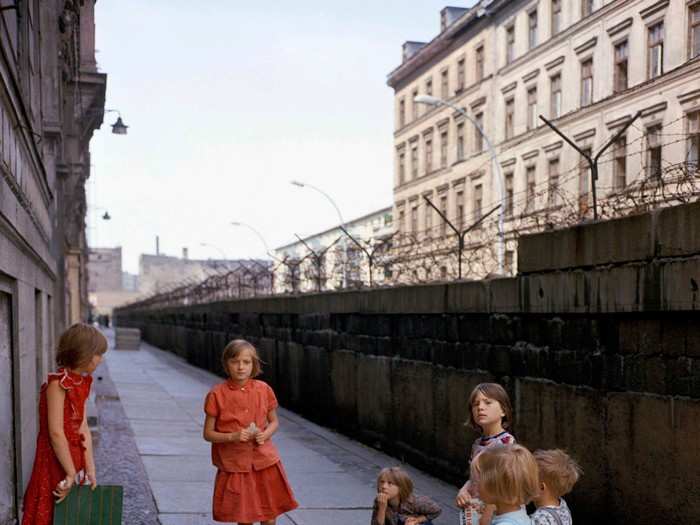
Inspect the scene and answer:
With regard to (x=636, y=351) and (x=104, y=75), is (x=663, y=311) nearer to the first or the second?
(x=636, y=351)

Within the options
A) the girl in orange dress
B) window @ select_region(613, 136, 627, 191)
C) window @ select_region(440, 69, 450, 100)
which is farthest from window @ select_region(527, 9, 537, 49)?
the girl in orange dress

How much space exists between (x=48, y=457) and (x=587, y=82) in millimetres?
36130

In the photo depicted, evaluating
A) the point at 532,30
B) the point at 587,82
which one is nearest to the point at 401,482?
the point at 587,82

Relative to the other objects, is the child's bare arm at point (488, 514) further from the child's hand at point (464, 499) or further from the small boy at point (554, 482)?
the small boy at point (554, 482)

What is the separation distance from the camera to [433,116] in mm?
55750

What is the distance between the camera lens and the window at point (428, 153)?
56.2 m

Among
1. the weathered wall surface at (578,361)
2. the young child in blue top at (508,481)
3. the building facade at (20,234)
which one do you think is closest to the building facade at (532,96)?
the weathered wall surface at (578,361)

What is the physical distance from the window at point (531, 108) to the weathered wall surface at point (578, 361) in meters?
32.1

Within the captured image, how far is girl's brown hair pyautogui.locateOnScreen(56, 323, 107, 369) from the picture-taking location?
495 cm

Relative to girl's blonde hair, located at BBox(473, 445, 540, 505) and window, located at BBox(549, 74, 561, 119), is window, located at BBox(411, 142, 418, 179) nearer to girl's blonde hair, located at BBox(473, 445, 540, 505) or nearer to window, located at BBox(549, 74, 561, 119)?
window, located at BBox(549, 74, 561, 119)

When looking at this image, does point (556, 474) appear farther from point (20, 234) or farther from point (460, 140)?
point (460, 140)

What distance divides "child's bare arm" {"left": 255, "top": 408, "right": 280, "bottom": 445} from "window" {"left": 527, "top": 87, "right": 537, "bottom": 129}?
3808cm

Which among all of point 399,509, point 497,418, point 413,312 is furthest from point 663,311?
point 413,312

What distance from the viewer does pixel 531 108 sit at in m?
44.0
